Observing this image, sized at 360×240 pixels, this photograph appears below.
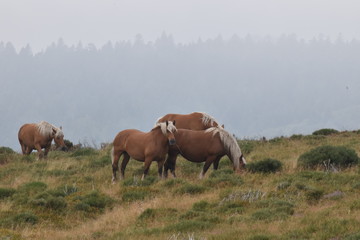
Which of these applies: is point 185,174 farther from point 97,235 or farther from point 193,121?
point 97,235

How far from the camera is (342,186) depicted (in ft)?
45.5

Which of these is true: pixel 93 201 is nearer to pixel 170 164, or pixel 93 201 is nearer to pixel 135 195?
pixel 135 195

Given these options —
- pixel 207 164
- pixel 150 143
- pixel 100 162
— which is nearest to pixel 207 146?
pixel 207 164

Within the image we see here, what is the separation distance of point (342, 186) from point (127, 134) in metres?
7.00

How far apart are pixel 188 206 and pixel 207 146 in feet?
13.9

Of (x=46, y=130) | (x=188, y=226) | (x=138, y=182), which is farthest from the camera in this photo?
(x=46, y=130)

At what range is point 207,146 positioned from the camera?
55.9 ft

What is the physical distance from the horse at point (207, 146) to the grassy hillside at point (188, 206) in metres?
0.54

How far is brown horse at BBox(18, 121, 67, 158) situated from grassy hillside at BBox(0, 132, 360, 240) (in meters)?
4.84

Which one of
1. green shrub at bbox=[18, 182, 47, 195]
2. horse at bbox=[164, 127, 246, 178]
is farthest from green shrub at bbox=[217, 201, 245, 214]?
green shrub at bbox=[18, 182, 47, 195]

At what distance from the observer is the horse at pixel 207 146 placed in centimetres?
1697

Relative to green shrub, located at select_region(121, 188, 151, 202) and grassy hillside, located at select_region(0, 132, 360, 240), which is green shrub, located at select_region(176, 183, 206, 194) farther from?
green shrub, located at select_region(121, 188, 151, 202)

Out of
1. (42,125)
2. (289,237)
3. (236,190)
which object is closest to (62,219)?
(236,190)

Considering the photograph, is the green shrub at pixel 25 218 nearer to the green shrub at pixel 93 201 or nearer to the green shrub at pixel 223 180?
the green shrub at pixel 93 201
